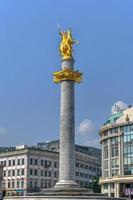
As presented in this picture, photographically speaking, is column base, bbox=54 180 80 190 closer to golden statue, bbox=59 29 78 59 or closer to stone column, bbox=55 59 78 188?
stone column, bbox=55 59 78 188

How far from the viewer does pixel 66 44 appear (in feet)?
245

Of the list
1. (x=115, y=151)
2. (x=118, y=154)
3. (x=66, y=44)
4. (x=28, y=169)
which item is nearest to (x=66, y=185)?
(x=66, y=44)

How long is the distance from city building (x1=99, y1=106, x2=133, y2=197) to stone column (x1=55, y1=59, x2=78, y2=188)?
46.5 m

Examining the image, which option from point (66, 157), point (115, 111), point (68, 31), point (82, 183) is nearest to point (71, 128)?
point (66, 157)

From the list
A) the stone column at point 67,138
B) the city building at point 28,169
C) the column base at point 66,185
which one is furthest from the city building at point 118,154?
the column base at point 66,185

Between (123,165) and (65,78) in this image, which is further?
(123,165)

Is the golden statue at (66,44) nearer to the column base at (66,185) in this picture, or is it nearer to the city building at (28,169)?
the column base at (66,185)

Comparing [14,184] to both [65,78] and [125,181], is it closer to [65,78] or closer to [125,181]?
[125,181]

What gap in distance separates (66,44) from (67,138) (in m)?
15.2

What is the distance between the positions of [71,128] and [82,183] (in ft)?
330

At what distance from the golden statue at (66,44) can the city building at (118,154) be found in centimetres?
4904

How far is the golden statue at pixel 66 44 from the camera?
7425 centimetres

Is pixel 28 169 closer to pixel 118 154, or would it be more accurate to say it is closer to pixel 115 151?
pixel 115 151

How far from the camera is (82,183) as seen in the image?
167 meters
